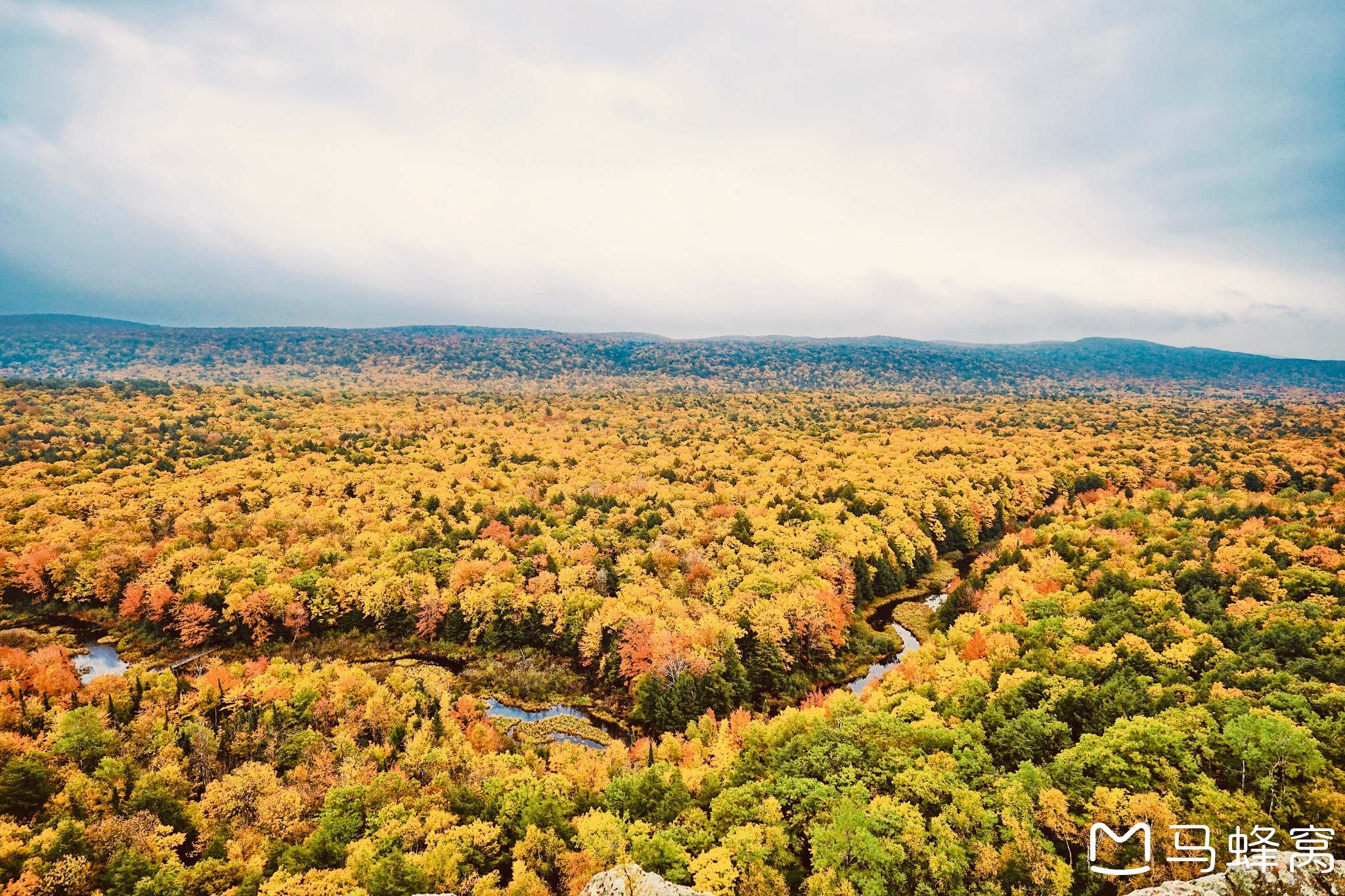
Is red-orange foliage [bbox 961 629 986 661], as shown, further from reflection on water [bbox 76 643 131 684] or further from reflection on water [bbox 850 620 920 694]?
reflection on water [bbox 76 643 131 684]

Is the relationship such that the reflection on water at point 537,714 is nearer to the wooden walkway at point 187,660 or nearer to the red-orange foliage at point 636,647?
the red-orange foliage at point 636,647

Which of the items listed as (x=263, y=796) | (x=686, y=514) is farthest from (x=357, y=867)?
(x=686, y=514)

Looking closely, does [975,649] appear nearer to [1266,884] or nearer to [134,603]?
[1266,884]

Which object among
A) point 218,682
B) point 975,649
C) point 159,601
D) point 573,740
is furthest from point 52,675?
point 975,649

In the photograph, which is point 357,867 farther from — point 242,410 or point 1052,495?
point 242,410

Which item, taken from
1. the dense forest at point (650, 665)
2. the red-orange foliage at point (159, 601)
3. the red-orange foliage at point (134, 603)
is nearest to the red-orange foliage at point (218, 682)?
the dense forest at point (650, 665)

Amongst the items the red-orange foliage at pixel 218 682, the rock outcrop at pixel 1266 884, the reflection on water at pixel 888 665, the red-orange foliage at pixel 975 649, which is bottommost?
the reflection on water at pixel 888 665
